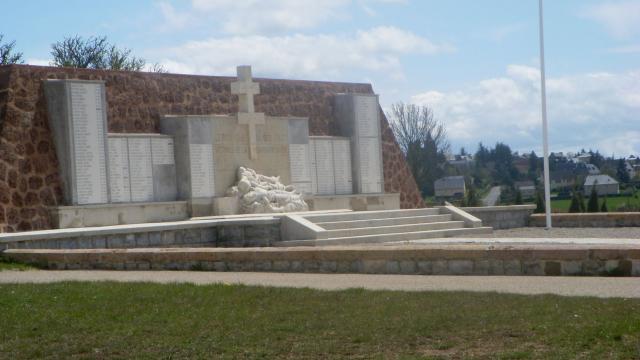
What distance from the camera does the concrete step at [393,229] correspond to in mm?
20594

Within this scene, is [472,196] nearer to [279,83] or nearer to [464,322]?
[279,83]

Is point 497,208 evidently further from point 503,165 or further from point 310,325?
point 503,165

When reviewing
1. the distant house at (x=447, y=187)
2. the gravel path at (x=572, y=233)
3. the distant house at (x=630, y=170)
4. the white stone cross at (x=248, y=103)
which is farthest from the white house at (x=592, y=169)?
the white stone cross at (x=248, y=103)

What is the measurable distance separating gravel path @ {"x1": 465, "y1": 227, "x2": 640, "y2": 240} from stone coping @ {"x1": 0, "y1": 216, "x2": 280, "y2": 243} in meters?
5.28

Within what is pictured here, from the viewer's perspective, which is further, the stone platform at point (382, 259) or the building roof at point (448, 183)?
the building roof at point (448, 183)

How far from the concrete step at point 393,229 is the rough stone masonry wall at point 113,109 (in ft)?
16.7

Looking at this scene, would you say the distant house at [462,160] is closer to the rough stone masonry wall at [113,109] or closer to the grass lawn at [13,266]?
the rough stone masonry wall at [113,109]

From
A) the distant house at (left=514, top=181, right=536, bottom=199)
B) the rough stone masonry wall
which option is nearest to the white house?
the distant house at (left=514, top=181, right=536, bottom=199)

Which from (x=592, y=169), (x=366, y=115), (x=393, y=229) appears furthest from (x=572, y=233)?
(x=592, y=169)

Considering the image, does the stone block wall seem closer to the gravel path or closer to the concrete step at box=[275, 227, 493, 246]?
the concrete step at box=[275, 227, 493, 246]

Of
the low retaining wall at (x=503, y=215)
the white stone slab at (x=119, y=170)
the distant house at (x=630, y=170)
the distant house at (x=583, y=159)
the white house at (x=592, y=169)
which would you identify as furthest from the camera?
the distant house at (x=583, y=159)

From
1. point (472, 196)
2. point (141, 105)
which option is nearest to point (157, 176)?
point (141, 105)

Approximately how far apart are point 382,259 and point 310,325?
425 cm

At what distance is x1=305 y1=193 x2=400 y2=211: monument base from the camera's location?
25234 millimetres
